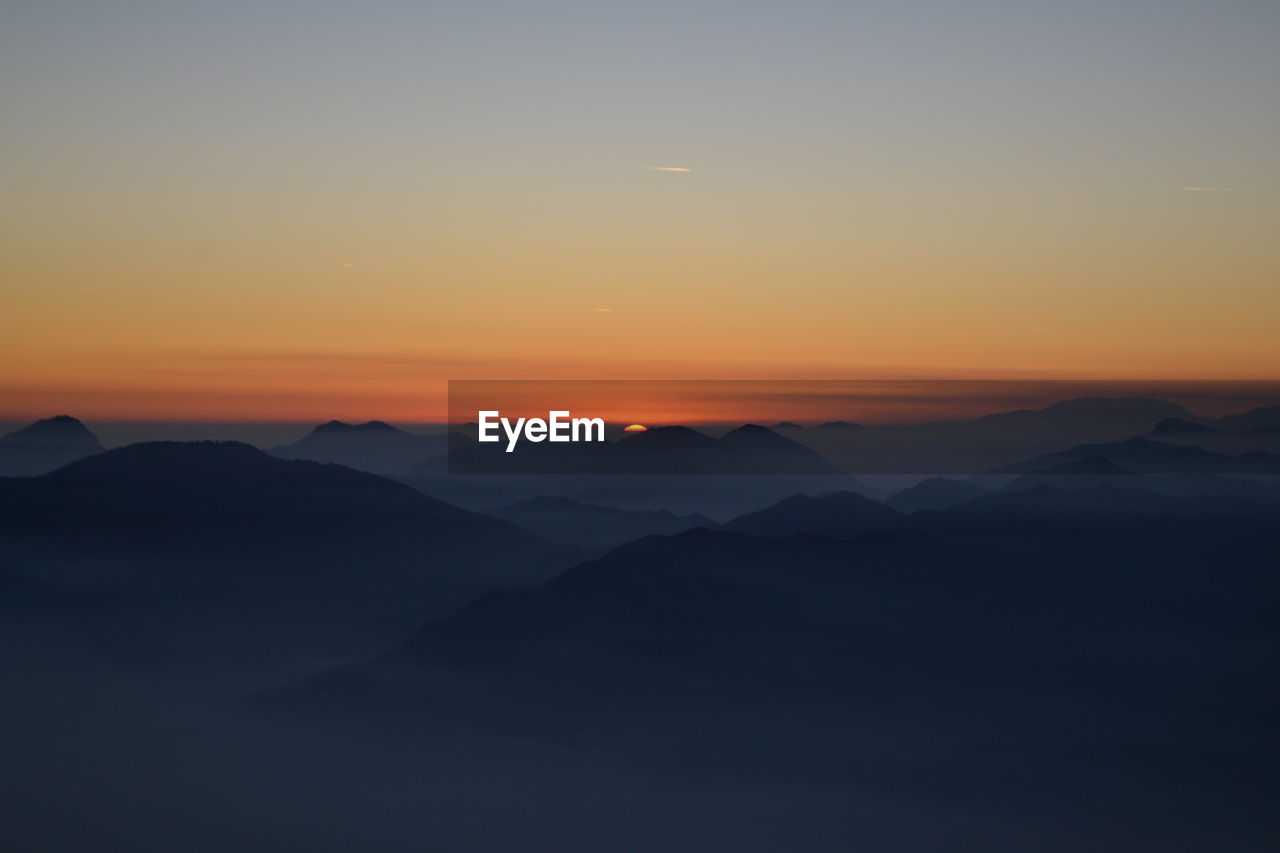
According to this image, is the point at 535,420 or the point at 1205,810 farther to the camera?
the point at 1205,810

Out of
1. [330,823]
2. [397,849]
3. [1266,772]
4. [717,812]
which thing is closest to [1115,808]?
[1266,772]

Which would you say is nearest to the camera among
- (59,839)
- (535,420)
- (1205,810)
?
(535,420)

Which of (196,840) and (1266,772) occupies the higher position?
(1266,772)

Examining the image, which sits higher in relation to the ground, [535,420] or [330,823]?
[535,420]

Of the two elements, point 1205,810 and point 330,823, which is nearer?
point 1205,810

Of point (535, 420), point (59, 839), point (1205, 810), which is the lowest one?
point (59, 839)

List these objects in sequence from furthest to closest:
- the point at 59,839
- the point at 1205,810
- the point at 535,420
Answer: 1. the point at 59,839
2. the point at 1205,810
3. the point at 535,420

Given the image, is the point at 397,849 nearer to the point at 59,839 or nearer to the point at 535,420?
the point at 59,839

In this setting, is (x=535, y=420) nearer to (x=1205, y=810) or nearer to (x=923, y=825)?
(x=923, y=825)

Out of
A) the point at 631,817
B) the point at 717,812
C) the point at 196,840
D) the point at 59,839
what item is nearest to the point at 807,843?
the point at 717,812
